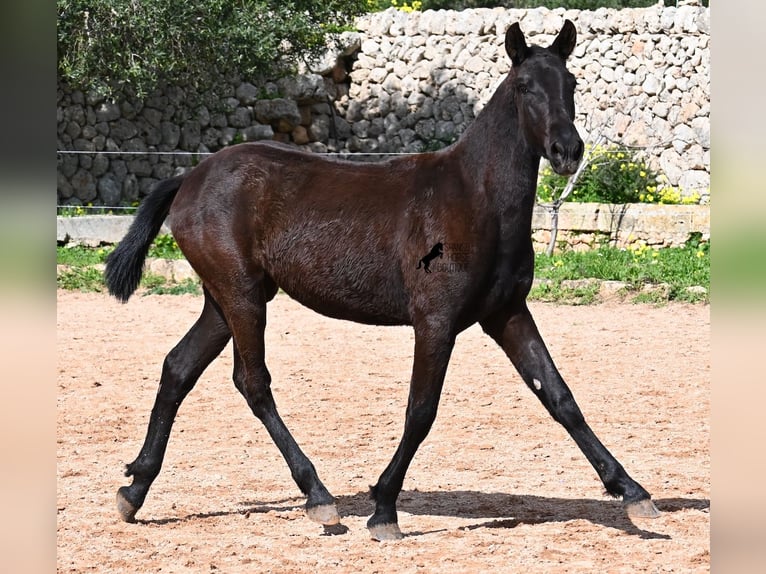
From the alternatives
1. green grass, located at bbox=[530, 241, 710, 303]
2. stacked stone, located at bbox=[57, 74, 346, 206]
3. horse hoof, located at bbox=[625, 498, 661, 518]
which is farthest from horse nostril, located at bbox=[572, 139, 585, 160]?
stacked stone, located at bbox=[57, 74, 346, 206]

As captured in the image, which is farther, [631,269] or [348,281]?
[631,269]

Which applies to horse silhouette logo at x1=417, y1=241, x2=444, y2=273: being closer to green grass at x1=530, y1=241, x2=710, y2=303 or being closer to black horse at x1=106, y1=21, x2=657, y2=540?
black horse at x1=106, y1=21, x2=657, y2=540

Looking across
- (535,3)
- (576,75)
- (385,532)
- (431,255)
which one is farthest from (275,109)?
(385,532)

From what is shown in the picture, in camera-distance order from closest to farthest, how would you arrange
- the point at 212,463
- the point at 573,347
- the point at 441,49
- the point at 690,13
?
A: the point at 212,463, the point at 573,347, the point at 690,13, the point at 441,49

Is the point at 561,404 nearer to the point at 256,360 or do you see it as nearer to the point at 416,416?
the point at 416,416

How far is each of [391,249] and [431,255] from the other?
0.67ft

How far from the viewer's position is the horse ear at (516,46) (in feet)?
13.9

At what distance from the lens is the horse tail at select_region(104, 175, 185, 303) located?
4.87m

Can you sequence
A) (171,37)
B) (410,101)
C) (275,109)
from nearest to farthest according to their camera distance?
(171,37), (275,109), (410,101)

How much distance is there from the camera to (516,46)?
4.25 metres
